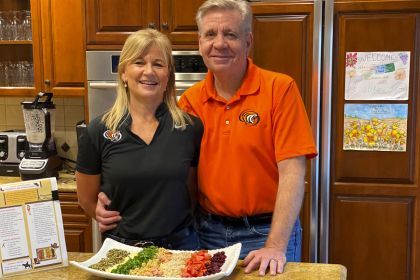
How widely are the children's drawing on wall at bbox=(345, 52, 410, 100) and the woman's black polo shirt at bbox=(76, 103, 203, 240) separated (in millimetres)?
1172

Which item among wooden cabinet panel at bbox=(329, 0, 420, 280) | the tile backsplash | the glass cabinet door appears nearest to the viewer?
wooden cabinet panel at bbox=(329, 0, 420, 280)

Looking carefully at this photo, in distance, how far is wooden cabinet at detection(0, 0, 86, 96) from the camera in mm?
3047

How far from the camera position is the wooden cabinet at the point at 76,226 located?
2928mm

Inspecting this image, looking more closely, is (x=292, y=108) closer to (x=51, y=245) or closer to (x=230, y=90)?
(x=230, y=90)

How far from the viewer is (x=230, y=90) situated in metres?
1.77

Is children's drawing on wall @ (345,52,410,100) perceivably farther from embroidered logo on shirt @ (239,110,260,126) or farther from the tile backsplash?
the tile backsplash

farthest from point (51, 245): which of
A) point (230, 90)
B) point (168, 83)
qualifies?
point (230, 90)

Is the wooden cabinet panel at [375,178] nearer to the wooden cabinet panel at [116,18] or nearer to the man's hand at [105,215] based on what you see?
the wooden cabinet panel at [116,18]

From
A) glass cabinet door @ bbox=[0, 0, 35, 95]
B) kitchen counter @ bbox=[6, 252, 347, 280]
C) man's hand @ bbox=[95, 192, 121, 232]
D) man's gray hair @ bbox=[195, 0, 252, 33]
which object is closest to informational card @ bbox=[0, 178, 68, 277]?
kitchen counter @ bbox=[6, 252, 347, 280]

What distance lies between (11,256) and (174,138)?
58 cm

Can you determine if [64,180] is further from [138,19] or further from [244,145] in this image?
[244,145]

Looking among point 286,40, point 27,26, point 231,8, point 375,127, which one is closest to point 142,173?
point 231,8

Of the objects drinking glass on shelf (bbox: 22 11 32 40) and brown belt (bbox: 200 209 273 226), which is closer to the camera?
brown belt (bbox: 200 209 273 226)

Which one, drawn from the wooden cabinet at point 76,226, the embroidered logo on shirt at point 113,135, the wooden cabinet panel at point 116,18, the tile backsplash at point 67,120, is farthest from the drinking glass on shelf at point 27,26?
the embroidered logo on shirt at point 113,135
